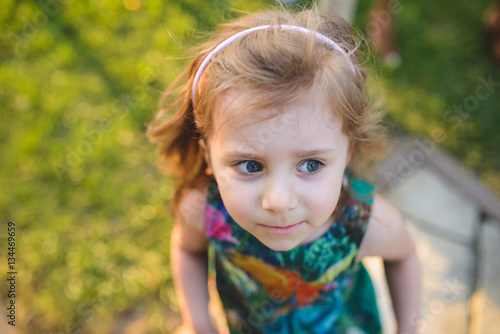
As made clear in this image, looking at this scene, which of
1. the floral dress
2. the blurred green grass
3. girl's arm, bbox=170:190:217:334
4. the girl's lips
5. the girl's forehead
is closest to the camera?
the girl's forehead

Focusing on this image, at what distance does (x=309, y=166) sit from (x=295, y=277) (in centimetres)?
50

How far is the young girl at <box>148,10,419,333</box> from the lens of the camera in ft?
3.45

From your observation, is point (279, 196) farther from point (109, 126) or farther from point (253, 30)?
point (109, 126)

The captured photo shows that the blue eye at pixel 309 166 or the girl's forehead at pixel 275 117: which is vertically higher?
the girl's forehead at pixel 275 117

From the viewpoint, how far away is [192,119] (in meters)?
1.34

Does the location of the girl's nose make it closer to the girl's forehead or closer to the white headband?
the girl's forehead

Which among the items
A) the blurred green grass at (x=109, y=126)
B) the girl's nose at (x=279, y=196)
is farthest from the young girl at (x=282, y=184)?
the blurred green grass at (x=109, y=126)

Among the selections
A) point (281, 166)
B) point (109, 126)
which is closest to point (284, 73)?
point (281, 166)

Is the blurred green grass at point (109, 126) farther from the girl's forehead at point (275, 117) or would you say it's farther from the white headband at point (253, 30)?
the girl's forehead at point (275, 117)

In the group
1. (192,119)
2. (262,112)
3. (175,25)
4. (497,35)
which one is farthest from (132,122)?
(497,35)

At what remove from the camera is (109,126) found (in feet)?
9.76

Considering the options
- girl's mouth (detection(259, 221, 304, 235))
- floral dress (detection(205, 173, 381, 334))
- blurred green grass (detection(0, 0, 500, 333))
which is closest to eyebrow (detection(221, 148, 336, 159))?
girl's mouth (detection(259, 221, 304, 235))

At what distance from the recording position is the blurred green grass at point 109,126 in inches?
92.4

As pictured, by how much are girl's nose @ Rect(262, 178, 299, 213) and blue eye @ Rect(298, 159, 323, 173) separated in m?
0.07
